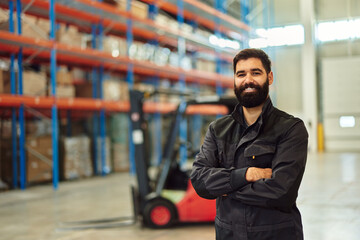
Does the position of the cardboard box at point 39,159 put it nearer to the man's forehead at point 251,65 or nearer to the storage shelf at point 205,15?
the storage shelf at point 205,15

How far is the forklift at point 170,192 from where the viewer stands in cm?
537

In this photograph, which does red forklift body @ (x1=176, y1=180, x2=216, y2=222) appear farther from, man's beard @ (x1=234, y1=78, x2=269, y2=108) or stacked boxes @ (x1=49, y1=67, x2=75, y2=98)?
stacked boxes @ (x1=49, y1=67, x2=75, y2=98)

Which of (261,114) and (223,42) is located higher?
(223,42)

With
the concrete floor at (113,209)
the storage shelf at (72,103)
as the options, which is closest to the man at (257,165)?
the concrete floor at (113,209)

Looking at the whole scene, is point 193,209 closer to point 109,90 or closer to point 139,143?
point 139,143

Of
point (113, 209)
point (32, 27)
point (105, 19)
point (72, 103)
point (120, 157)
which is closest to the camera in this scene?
point (113, 209)

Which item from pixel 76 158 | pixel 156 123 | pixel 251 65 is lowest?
pixel 76 158

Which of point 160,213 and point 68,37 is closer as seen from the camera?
point 160,213

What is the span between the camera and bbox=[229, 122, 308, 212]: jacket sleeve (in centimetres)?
189

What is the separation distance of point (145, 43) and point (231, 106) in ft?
30.3

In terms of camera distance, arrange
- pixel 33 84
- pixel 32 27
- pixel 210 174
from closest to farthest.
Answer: pixel 210 174, pixel 32 27, pixel 33 84

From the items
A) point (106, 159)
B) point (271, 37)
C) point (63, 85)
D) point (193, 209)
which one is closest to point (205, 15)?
point (106, 159)

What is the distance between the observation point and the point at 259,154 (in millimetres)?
1951

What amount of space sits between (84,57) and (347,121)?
1270 centimetres
